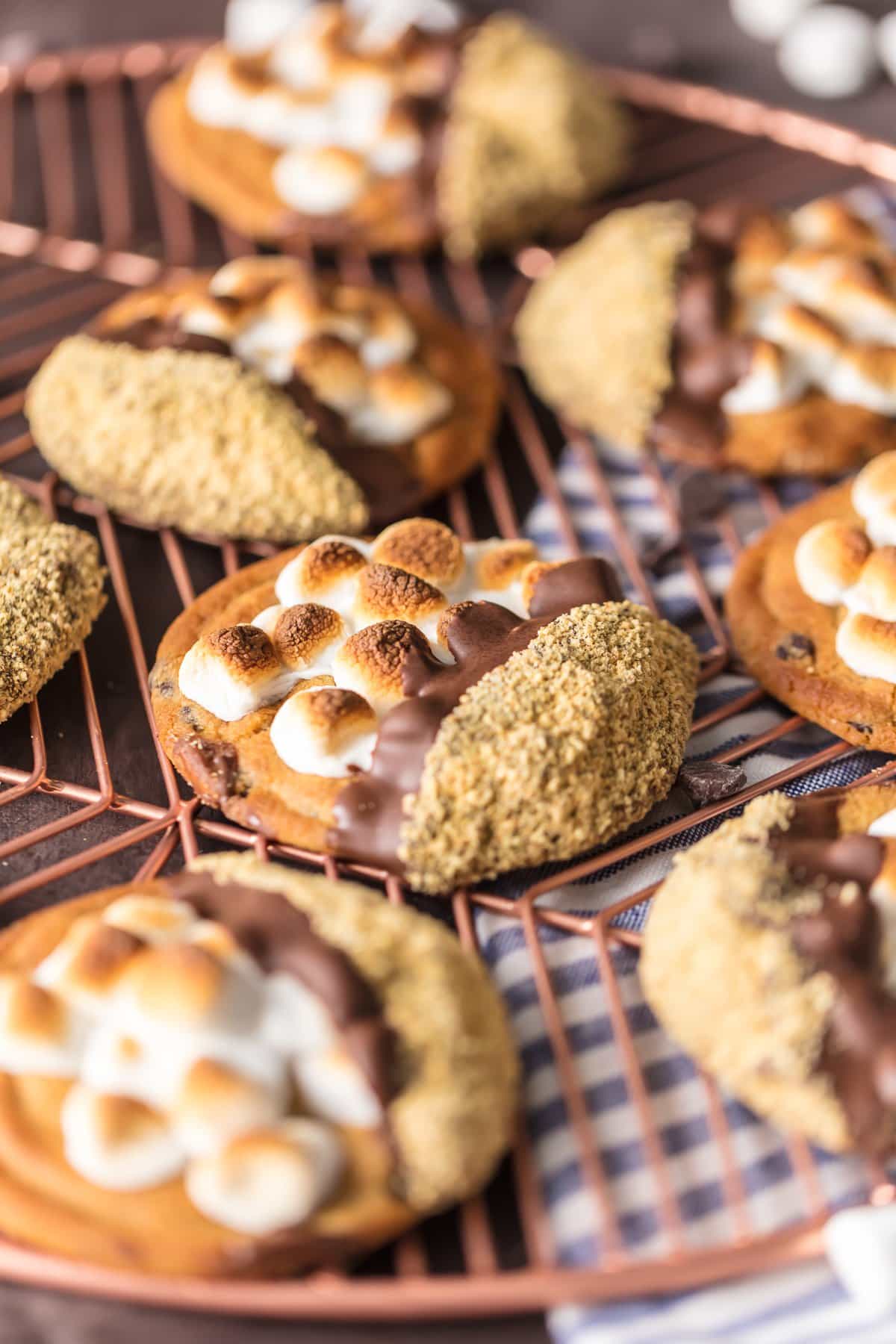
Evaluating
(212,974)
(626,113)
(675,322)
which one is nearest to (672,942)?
(212,974)

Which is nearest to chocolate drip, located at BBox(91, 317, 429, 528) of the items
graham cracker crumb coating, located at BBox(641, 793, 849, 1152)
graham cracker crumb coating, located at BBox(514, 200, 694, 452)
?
graham cracker crumb coating, located at BBox(514, 200, 694, 452)

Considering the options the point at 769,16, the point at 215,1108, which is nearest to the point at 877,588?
the point at 215,1108

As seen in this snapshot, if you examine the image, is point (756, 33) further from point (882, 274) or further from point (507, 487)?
point (507, 487)

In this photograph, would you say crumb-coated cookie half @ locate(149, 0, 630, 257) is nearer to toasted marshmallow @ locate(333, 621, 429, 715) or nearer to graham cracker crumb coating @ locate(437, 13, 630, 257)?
graham cracker crumb coating @ locate(437, 13, 630, 257)

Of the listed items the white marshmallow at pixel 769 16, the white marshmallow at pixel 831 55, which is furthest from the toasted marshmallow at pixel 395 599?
the white marshmallow at pixel 769 16

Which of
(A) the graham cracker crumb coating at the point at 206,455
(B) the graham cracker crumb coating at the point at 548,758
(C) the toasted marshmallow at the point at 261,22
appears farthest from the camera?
(C) the toasted marshmallow at the point at 261,22

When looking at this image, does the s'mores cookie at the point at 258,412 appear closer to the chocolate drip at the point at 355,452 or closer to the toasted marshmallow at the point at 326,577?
the chocolate drip at the point at 355,452

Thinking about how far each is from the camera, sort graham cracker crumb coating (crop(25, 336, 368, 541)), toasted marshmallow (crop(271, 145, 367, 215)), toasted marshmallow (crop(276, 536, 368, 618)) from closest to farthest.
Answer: toasted marshmallow (crop(276, 536, 368, 618))
graham cracker crumb coating (crop(25, 336, 368, 541))
toasted marshmallow (crop(271, 145, 367, 215))
